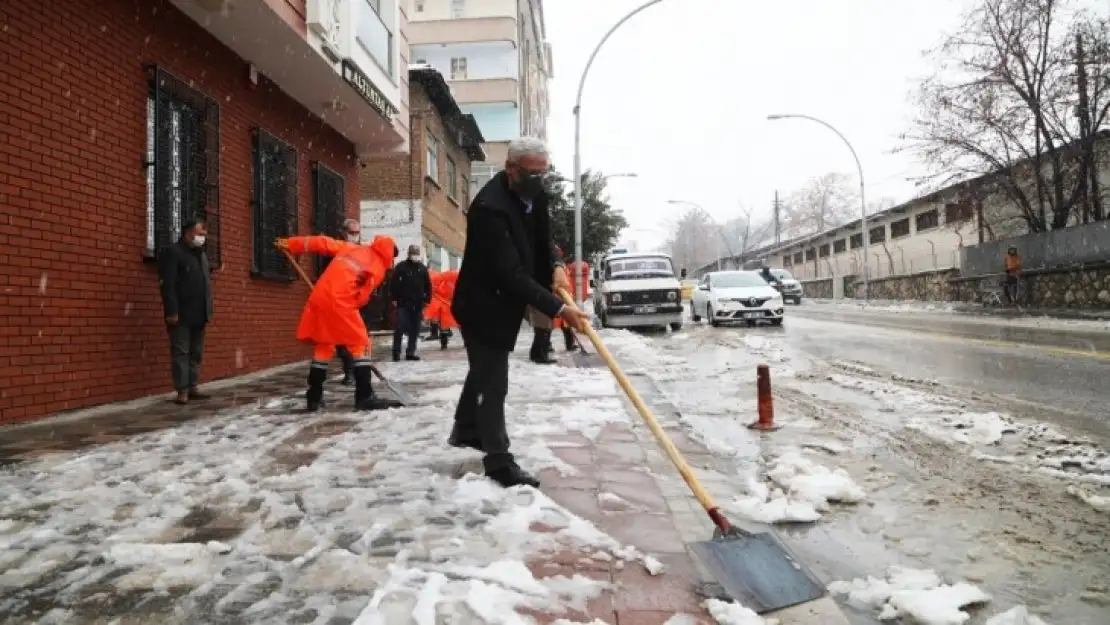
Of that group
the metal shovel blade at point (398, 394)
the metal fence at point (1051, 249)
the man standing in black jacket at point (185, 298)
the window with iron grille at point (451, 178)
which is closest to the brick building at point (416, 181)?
the window with iron grille at point (451, 178)

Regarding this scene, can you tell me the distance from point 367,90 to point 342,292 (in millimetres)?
5741

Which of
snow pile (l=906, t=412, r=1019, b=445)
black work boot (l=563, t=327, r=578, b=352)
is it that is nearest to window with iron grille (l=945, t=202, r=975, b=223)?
black work boot (l=563, t=327, r=578, b=352)

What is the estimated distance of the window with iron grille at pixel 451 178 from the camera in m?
23.5

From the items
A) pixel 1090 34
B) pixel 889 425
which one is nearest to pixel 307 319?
pixel 889 425

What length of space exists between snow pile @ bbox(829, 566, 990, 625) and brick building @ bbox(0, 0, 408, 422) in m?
5.83

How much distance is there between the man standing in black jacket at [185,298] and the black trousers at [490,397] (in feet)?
12.8

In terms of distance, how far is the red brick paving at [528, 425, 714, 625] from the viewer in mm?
2426

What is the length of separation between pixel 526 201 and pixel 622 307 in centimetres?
1366

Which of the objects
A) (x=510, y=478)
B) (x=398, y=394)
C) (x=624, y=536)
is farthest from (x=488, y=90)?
(x=624, y=536)

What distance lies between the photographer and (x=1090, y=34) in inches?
780

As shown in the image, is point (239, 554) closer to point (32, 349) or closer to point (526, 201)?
point (526, 201)

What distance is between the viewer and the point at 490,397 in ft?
12.7

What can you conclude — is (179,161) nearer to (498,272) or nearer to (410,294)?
(410,294)

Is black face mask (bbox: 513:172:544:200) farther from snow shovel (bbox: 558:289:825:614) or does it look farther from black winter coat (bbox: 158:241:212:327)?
black winter coat (bbox: 158:241:212:327)
